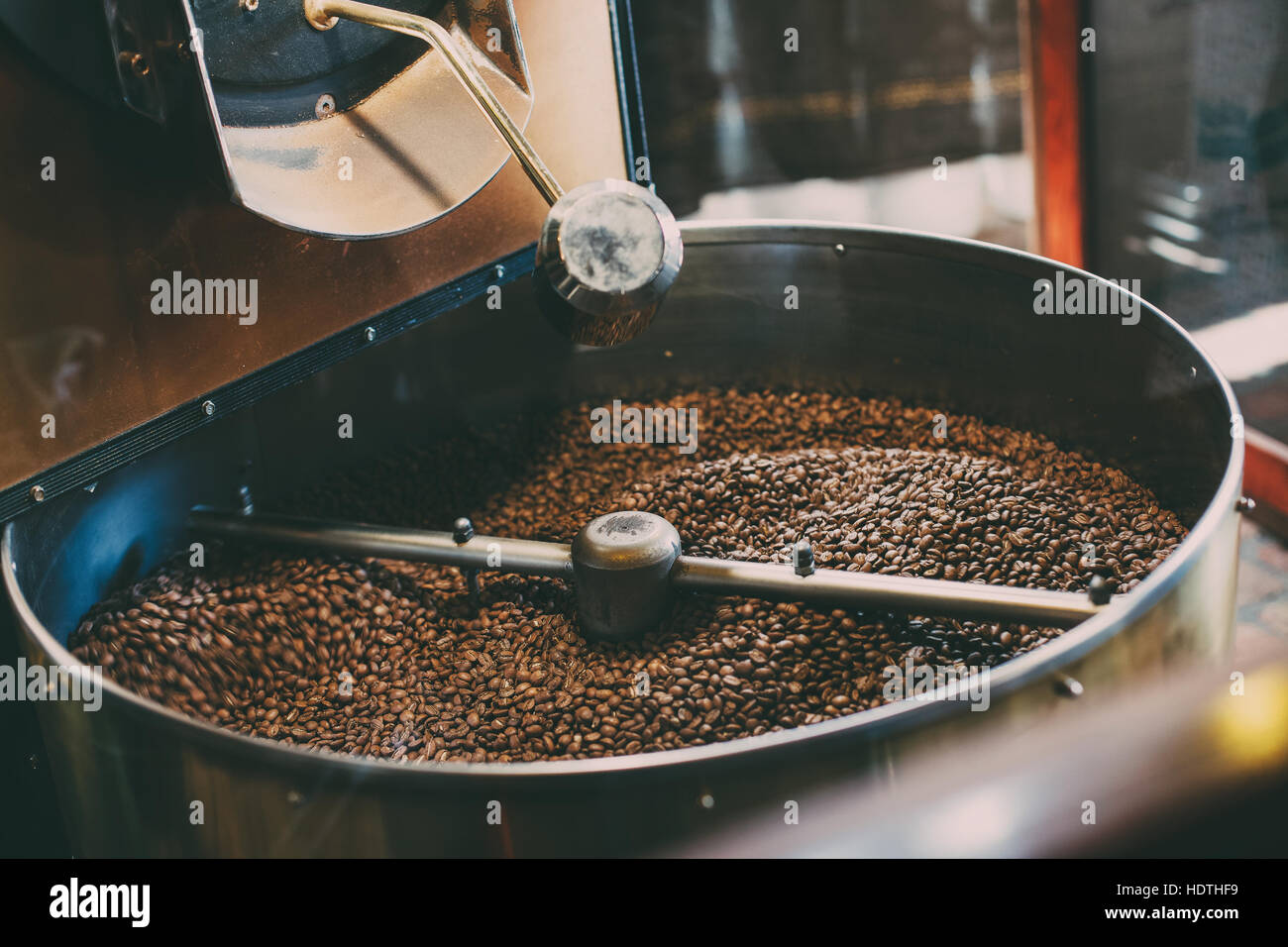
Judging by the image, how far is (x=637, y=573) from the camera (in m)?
1.66

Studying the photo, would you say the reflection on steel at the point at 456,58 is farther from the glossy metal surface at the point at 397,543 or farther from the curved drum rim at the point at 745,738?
the curved drum rim at the point at 745,738

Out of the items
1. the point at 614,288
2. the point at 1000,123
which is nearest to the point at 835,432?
the point at 614,288

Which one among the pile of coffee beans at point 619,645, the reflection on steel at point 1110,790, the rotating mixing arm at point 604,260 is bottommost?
the pile of coffee beans at point 619,645

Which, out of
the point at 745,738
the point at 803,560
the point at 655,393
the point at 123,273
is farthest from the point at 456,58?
the point at 655,393

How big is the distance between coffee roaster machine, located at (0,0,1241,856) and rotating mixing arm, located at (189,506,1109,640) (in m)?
0.22

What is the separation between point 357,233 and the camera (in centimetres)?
159

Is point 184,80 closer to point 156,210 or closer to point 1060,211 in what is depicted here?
point 156,210

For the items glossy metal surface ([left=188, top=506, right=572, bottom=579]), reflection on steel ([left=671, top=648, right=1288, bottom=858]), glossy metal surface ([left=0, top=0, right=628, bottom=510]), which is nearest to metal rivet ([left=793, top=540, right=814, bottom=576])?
glossy metal surface ([left=188, top=506, right=572, bottom=579])

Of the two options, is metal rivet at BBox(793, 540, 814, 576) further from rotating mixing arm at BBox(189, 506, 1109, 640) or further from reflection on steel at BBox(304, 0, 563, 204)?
reflection on steel at BBox(304, 0, 563, 204)

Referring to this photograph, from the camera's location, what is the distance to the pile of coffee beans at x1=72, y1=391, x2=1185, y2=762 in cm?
163

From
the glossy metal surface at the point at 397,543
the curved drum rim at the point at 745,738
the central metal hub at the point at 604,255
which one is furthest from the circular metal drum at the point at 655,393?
the central metal hub at the point at 604,255

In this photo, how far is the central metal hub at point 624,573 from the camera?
1.66m

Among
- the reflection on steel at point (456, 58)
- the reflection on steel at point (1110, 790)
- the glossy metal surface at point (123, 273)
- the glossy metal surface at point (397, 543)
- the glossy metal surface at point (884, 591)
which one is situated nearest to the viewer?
the reflection on steel at point (1110, 790)

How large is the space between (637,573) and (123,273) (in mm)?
796
